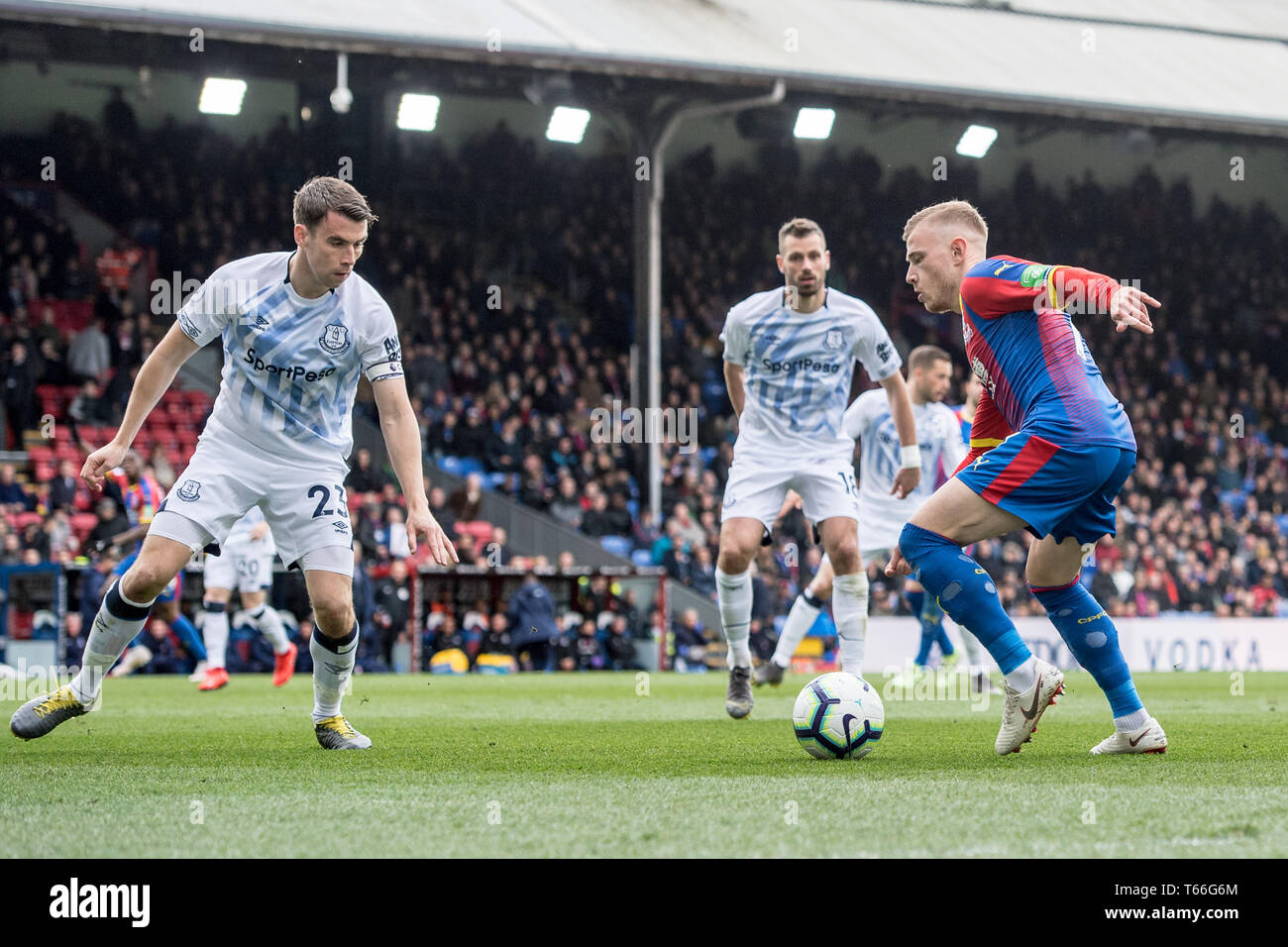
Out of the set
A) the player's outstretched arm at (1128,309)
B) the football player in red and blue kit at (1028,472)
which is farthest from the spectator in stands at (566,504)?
the player's outstretched arm at (1128,309)

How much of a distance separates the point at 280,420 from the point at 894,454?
6.21m

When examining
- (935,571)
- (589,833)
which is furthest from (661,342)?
(589,833)

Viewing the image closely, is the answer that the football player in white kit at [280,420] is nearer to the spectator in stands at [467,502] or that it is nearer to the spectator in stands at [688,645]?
the spectator in stands at [688,645]

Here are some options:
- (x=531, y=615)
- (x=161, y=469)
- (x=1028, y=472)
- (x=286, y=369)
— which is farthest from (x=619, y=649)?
(x=1028, y=472)

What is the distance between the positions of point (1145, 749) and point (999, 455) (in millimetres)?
1342

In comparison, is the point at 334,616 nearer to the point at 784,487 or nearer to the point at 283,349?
the point at 283,349

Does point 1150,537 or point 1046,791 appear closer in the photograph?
point 1046,791

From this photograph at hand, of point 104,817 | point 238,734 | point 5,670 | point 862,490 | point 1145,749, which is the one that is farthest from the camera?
point 5,670

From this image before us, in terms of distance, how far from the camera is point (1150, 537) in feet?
77.8

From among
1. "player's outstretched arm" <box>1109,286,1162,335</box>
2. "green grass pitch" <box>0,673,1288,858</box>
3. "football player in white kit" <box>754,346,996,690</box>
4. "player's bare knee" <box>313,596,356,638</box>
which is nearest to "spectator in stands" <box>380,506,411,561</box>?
"football player in white kit" <box>754,346,996,690</box>

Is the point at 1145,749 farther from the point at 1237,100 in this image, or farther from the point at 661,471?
the point at 1237,100

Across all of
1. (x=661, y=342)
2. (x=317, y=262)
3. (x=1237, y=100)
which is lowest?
(x=317, y=262)

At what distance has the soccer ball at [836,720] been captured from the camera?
5566 millimetres

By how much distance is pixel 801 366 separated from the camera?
8.28 meters
